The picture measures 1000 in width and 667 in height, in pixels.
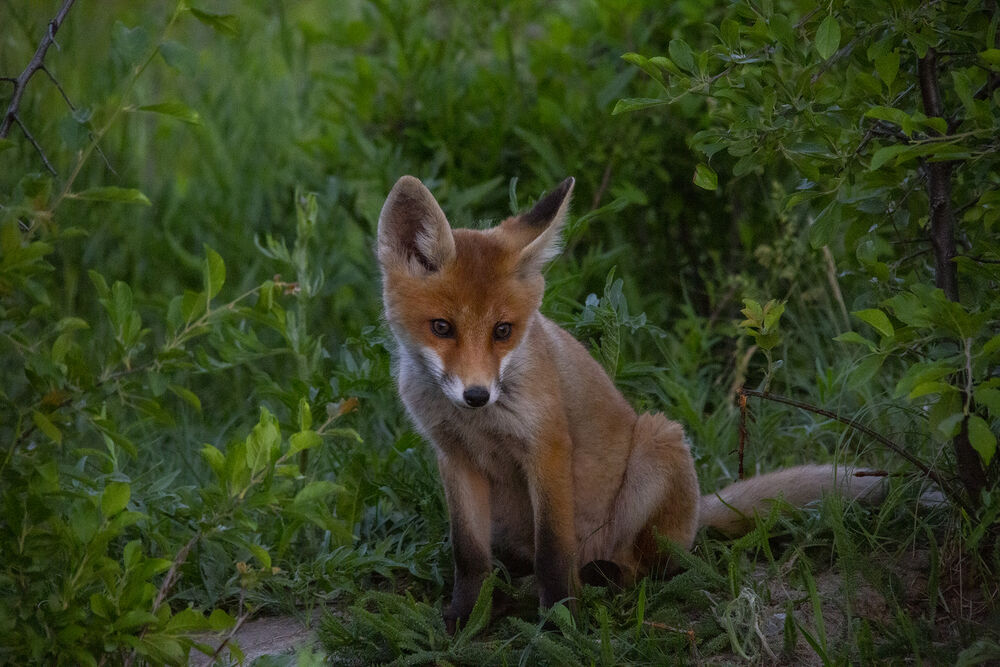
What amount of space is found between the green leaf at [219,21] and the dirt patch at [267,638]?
6.01 ft

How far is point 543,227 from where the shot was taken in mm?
3578

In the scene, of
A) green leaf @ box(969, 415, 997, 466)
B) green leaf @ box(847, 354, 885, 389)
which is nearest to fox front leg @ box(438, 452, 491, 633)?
green leaf @ box(847, 354, 885, 389)

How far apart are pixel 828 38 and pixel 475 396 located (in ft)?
4.64

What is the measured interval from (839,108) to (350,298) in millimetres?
3448

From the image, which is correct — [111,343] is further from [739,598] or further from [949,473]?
[949,473]

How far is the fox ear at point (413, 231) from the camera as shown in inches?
136

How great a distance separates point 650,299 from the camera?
5.55 m

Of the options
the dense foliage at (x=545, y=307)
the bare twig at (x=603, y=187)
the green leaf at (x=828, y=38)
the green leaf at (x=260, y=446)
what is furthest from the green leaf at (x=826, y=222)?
the bare twig at (x=603, y=187)

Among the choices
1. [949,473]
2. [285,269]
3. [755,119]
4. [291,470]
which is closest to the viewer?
[291,470]

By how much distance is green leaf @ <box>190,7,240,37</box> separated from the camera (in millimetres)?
2805

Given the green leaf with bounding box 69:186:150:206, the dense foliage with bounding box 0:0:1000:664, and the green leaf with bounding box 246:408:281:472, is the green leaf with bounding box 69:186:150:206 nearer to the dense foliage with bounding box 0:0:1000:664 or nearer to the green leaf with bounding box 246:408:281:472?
the dense foliage with bounding box 0:0:1000:664

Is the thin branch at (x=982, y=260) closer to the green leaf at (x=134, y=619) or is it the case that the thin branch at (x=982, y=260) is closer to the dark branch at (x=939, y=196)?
the dark branch at (x=939, y=196)

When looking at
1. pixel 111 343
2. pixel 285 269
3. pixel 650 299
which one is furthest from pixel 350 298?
pixel 650 299

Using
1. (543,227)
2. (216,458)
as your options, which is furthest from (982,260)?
(216,458)
